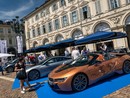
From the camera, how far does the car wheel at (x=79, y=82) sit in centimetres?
721

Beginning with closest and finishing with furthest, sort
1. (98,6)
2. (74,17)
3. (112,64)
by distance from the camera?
(112,64), (98,6), (74,17)

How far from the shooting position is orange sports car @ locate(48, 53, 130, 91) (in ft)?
23.4

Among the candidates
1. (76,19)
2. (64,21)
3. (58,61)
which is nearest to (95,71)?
(58,61)

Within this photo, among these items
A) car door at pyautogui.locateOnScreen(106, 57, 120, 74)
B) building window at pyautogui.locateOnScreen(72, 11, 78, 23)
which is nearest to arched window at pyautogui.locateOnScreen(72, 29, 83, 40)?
building window at pyautogui.locateOnScreen(72, 11, 78, 23)

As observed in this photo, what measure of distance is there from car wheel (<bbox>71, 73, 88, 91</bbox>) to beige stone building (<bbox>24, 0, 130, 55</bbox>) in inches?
696

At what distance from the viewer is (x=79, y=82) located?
7363 millimetres

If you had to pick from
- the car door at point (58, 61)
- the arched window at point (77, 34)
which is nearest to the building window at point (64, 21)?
the arched window at point (77, 34)

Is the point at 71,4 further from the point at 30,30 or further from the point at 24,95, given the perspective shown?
the point at 24,95

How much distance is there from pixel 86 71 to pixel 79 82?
54cm

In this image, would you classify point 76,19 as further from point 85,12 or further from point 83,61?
point 83,61

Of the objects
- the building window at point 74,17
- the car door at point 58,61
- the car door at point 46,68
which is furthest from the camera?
the building window at point 74,17

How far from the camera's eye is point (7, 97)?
26.1ft

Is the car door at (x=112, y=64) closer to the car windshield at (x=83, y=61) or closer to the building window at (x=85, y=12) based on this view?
the car windshield at (x=83, y=61)

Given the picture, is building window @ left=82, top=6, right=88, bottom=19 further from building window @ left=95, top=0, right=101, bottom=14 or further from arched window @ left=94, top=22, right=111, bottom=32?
arched window @ left=94, top=22, right=111, bottom=32
